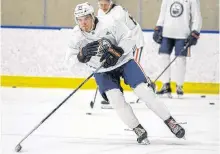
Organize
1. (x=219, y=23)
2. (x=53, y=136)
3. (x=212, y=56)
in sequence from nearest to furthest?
(x=53, y=136) < (x=212, y=56) < (x=219, y=23)

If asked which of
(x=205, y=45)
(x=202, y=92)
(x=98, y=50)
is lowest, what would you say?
(x=202, y=92)

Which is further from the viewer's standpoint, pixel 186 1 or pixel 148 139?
pixel 186 1

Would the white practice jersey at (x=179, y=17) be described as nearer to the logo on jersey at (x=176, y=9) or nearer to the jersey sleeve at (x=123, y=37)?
the logo on jersey at (x=176, y=9)

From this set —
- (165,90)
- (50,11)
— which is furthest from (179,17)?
(50,11)

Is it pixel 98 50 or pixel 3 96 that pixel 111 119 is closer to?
pixel 98 50

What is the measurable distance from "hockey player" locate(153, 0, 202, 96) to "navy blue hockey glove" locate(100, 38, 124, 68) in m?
3.06

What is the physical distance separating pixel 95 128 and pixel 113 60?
89 cm

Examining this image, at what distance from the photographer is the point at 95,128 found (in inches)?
179

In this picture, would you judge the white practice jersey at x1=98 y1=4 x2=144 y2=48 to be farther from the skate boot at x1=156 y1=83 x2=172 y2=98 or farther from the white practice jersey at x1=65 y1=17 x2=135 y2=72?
the white practice jersey at x1=65 y1=17 x2=135 y2=72

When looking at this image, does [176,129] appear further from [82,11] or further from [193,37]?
[193,37]

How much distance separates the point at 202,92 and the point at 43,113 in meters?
2.59

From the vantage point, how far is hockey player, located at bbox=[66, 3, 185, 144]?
3.80m

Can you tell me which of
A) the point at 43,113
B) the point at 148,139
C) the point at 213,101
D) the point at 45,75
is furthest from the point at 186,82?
the point at 148,139

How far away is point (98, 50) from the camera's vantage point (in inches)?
150
